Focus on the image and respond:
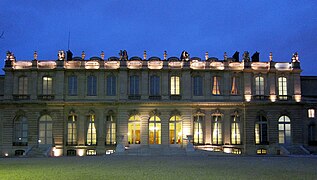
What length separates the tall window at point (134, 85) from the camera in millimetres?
48219

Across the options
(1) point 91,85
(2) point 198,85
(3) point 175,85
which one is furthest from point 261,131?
(1) point 91,85

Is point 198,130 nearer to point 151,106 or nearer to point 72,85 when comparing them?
point 151,106

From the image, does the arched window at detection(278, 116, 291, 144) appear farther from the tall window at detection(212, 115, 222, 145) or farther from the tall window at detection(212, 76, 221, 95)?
the tall window at detection(212, 76, 221, 95)

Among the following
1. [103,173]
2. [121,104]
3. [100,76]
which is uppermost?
[100,76]

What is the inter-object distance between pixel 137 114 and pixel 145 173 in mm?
25497

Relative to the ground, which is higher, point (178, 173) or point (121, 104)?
point (121, 104)

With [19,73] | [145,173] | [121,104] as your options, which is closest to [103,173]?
[145,173]

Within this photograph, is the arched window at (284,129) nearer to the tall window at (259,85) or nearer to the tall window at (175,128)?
the tall window at (259,85)

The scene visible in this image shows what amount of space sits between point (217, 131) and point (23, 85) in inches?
832

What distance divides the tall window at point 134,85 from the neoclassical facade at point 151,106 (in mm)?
106

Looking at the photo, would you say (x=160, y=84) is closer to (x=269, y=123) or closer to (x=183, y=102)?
(x=183, y=102)

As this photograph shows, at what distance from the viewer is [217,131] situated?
4834 cm

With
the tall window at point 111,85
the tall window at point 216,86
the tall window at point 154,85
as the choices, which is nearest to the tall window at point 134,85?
the tall window at point 154,85

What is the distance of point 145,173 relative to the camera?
22.1 metres
